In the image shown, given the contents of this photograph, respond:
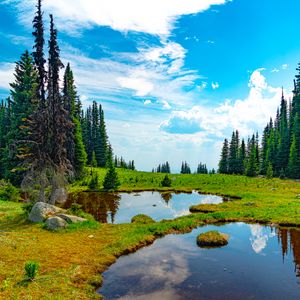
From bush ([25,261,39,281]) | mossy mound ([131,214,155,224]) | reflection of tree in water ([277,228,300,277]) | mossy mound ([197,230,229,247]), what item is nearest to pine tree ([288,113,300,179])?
reflection of tree in water ([277,228,300,277])

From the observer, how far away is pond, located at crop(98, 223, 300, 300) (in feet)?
43.3

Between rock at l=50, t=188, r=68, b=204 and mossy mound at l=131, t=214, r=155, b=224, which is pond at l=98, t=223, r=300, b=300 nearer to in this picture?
mossy mound at l=131, t=214, r=155, b=224

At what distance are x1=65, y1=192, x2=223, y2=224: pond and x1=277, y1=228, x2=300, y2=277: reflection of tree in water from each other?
35.2 ft

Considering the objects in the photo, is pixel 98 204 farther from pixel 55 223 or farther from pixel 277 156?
pixel 277 156

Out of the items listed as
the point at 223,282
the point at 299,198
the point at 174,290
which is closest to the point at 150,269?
the point at 174,290

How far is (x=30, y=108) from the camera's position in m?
46.4

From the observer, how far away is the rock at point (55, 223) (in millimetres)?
22281

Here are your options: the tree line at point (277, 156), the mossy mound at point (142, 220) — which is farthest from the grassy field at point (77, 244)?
the tree line at point (277, 156)

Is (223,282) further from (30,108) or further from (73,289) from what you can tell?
(30,108)

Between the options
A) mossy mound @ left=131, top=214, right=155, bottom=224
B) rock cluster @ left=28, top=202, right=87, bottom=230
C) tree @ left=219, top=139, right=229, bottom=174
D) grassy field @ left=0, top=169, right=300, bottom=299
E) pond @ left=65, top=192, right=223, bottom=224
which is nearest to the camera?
grassy field @ left=0, top=169, right=300, bottom=299

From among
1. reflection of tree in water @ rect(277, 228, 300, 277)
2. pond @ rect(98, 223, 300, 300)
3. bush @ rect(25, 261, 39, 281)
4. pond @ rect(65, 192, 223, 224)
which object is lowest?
pond @ rect(98, 223, 300, 300)

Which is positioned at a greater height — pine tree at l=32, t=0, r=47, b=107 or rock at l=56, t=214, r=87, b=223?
pine tree at l=32, t=0, r=47, b=107

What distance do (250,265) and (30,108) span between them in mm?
40292

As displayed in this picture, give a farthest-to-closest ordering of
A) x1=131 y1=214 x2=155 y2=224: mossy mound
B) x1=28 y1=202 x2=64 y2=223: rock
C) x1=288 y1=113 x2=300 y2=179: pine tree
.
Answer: x1=288 y1=113 x2=300 y2=179: pine tree, x1=131 y1=214 x2=155 y2=224: mossy mound, x1=28 y1=202 x2=64 y2=223: rock
